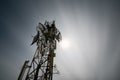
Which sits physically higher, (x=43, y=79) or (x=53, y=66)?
(x=53, y=66)

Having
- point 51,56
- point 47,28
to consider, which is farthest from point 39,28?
point 51,56

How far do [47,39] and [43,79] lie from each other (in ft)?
15.5

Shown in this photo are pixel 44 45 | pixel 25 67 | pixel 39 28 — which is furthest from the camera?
pixel 39 28

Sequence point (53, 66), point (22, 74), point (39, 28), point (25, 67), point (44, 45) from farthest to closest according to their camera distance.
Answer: point (39, 28), point (44, 45), point (53, 66), point (25, 67), point (22, 74)

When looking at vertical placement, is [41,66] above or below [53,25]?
below

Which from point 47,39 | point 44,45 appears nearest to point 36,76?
point 44,45

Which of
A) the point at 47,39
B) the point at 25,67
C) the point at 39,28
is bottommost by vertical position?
the point at 25,67

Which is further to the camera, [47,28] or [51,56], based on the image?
[47,28]

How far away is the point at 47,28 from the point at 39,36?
157 cm

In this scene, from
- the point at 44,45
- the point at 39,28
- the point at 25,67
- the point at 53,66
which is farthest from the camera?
the point at 39,28

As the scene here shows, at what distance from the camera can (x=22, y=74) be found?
29.6 ft

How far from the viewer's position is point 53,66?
1023 cm

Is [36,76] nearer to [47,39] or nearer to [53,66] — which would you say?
[53,66]

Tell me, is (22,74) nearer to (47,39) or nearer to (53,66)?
(53,66)
